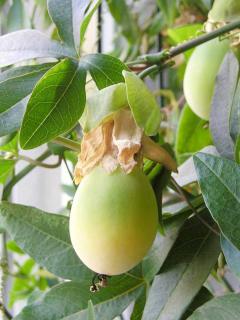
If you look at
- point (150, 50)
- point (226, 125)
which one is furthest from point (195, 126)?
point (150, 50)

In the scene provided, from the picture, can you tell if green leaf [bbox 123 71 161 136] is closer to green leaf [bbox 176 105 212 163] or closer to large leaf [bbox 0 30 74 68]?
large leaf [bbox 0 30 74 68]

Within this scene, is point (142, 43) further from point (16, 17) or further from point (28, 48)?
point (28, 48)

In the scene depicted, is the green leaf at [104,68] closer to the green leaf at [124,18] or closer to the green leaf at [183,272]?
the green leaf at [183,272]

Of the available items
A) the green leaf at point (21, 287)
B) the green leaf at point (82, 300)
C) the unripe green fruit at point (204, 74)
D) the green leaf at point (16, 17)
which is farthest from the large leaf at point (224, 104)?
the green leaf at point (21, 287)

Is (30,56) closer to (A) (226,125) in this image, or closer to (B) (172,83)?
(A) (226,125)

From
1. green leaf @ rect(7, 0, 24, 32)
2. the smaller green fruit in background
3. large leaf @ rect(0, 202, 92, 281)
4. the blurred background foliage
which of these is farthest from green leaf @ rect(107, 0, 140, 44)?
large leaf @ rect(0, 202, 92, 281)

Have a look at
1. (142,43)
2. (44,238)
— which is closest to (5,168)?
(44,238)

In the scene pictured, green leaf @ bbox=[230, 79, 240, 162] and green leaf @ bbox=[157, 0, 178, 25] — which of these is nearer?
green leaf @ bbox=[230, 79, 240, 162]
